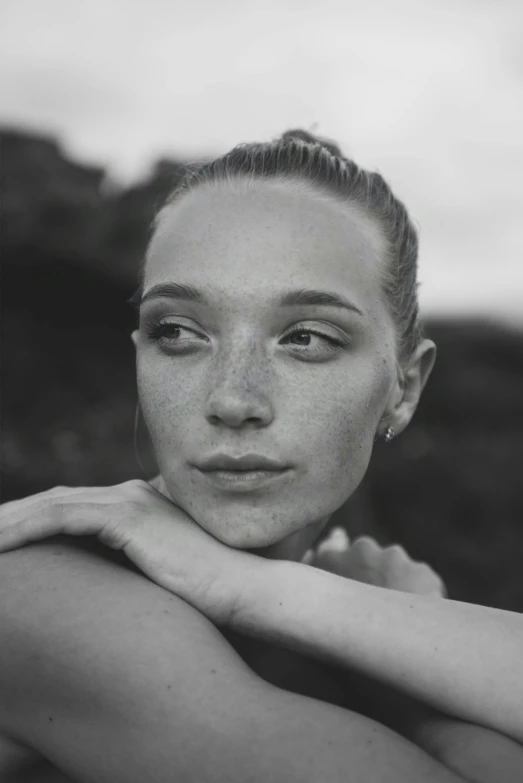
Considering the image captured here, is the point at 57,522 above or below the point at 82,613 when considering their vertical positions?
above

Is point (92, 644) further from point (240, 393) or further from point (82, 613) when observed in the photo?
point (240, 393)

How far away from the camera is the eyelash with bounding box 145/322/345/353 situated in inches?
74.5

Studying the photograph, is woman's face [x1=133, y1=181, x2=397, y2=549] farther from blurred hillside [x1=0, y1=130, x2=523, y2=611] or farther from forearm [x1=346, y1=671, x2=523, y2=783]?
blurred hillside [x1=0, y1=130, x2=523, y2=611]

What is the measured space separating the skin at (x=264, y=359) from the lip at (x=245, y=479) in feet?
0.06

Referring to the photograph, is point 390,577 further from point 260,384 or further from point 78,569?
point 78,569

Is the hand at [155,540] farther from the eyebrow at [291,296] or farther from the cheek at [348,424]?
the eyebrow at [291,296]

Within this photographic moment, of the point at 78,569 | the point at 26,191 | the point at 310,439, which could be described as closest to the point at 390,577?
the point at 310,439

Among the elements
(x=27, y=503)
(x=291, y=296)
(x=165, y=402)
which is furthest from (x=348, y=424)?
(x=27, y=503)

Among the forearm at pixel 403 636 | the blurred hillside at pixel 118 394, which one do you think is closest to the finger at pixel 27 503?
the forearm at pixel 403 636

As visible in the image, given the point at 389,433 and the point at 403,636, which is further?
the point at 389,433

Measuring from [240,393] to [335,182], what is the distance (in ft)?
2.41

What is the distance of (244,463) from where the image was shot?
1.77 metres

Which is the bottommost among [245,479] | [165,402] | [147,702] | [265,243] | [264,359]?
[147,702]

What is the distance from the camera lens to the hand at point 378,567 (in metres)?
2.68
